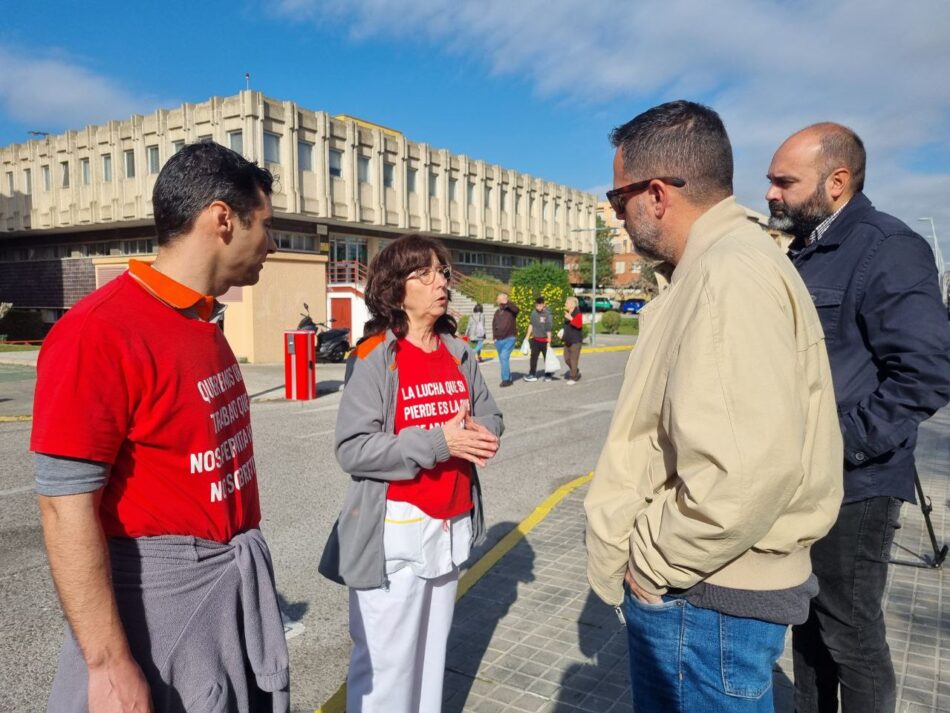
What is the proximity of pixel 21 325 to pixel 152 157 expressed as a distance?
9736 millimetres

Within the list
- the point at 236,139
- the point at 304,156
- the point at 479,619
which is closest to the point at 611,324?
the point at 304,156

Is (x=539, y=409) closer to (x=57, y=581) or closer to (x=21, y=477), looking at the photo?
(x=21, y=477)

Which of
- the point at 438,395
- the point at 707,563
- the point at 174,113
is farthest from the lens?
the point at 174,113

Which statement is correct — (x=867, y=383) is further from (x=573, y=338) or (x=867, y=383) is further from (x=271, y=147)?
(x=271, y=147)

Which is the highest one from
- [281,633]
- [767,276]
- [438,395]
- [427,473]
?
[767,276]

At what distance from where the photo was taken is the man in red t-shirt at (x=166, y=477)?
1.45m

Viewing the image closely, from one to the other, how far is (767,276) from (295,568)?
3.87 metres

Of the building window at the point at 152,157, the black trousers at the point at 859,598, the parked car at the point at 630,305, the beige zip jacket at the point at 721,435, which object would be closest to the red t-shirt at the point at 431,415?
the beige zip jacket at the point at 721,435

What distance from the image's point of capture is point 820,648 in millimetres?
2586

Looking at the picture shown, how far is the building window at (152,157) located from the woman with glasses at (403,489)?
30.4 meters

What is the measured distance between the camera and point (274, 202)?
27766mm

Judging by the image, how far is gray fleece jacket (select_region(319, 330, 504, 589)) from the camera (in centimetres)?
244

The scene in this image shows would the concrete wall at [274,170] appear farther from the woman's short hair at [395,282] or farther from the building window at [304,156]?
the woman's short hair at [395,282]

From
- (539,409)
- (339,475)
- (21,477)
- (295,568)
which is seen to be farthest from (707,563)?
(539,409)
